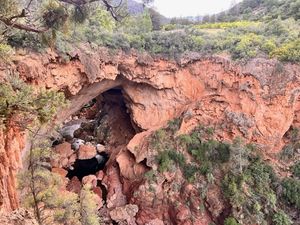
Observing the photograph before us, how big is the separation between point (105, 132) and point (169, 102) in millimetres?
6692

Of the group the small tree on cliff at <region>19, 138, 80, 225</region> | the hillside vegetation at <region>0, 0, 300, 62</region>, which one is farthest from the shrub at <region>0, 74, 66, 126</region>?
the hillside vegetation at <region>0, 0, 300, 62</region>

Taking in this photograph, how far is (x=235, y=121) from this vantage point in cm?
1888

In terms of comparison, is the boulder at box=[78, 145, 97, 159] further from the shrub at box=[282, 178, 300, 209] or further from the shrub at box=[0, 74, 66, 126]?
the shrub at box=[0, 74, 66, 126]

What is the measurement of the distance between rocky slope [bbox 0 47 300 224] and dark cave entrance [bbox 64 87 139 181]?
1789 mm

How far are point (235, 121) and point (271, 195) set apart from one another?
4.27 metres

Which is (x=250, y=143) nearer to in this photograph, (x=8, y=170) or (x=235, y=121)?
(x=235, y=121)

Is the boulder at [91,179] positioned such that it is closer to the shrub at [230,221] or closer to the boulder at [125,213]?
the boulder at [125,213]

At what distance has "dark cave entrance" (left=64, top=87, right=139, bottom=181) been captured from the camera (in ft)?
76.7

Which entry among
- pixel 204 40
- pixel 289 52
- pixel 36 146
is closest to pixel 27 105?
pixel 36 146

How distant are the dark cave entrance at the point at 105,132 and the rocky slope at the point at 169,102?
5.87ft

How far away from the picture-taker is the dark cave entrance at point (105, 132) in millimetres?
23375

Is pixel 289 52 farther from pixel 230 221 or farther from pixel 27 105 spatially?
pixel 27 105

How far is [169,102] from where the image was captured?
21281 mm

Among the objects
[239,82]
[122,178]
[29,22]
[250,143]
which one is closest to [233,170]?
[250,143]
